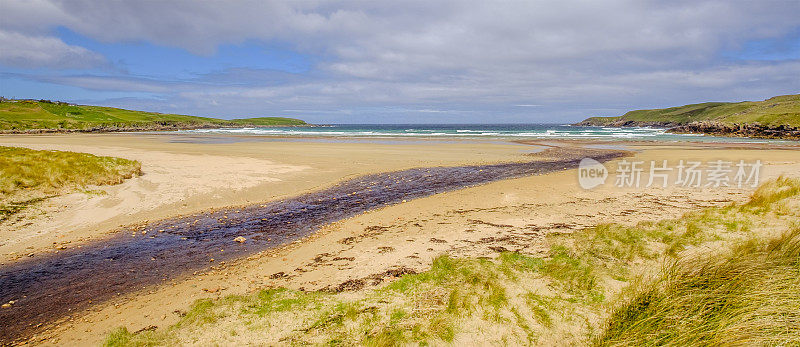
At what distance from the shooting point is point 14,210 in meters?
11.1

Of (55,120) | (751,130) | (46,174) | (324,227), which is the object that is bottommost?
(324,227)

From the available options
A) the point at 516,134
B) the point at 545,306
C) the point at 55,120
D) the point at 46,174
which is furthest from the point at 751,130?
the point at 55,120

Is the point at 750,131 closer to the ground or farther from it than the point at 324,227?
farther from it

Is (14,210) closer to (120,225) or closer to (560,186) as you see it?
(120,225)

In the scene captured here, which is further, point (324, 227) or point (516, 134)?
point (516, 134)

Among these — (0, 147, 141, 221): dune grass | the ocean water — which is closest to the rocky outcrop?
the ocean water

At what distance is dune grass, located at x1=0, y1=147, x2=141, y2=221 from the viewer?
1210 centimetres

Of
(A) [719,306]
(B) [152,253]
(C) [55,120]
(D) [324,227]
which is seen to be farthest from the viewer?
(C) [55,120]

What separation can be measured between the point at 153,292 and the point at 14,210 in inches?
333

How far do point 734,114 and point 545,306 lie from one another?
125310 millimetres

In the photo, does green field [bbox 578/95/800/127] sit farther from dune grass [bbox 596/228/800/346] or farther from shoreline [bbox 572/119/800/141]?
dune grass [bbox 596/228/800/346]

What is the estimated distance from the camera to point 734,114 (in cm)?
9688

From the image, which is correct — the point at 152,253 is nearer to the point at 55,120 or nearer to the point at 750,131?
the point at 750,131

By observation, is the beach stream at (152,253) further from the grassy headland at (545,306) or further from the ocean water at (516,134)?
the ocean water at (516,134)
